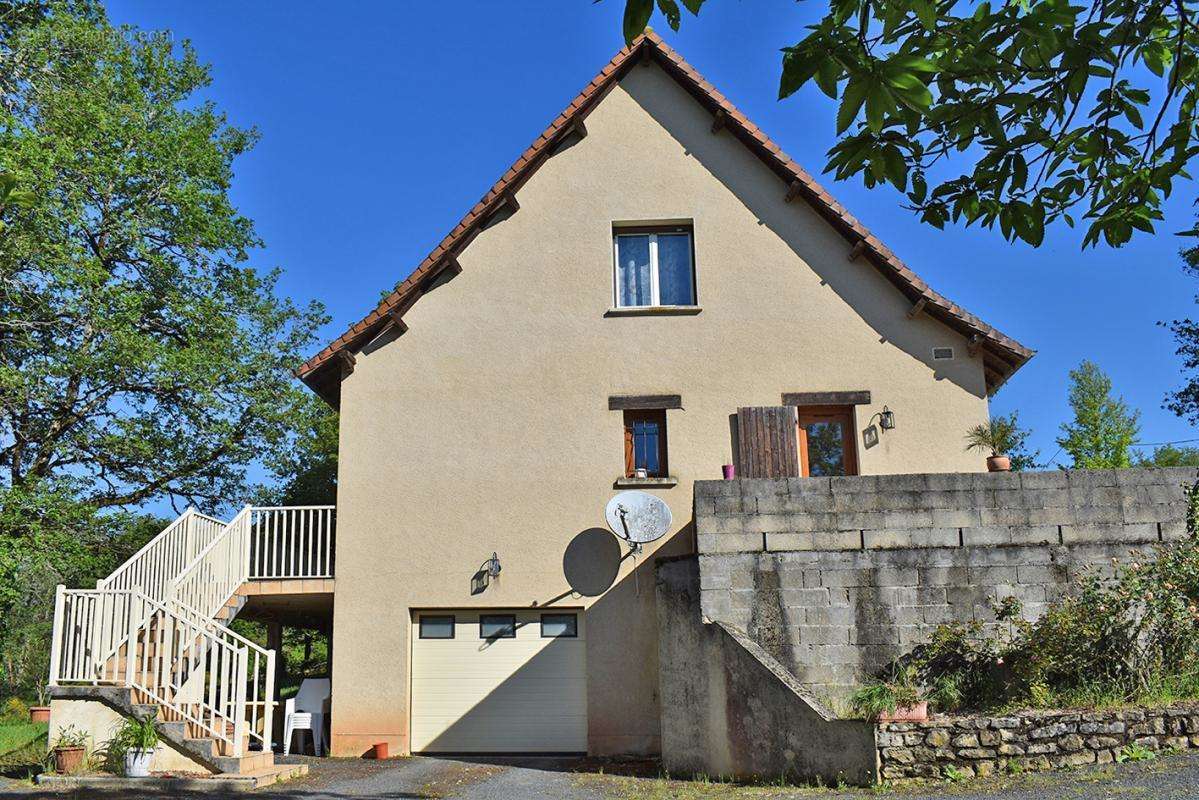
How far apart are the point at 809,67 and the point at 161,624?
34.8 ft

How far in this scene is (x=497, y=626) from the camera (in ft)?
44.5

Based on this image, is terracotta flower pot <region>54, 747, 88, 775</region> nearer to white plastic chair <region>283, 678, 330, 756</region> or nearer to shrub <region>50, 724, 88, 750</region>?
shrub <region>50, 724, 88, 750</region>

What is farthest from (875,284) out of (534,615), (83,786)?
(83,786)

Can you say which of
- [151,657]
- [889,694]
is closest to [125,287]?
[151,657]

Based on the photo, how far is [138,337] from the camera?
17828mm

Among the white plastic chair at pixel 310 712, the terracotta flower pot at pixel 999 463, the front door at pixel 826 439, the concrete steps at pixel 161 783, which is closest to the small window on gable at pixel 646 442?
the front door at pixel 826 439

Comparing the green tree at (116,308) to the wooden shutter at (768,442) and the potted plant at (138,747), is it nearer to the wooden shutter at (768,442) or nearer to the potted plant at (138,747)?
the potted plant at (138,747)

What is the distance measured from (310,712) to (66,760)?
4.03 m

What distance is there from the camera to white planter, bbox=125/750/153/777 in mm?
10312

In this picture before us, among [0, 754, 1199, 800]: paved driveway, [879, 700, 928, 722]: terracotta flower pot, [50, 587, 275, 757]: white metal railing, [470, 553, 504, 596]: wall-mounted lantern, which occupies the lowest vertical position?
[0, 754, 1199, 800]: paved driveway

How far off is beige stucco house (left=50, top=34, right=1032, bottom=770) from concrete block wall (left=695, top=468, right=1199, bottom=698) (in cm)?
209

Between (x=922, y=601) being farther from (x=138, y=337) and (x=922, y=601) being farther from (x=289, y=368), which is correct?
(x=289, y=368)

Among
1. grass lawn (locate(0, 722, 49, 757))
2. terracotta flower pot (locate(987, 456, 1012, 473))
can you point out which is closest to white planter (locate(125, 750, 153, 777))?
grass lawn (locate(0, 722, 49, 757))

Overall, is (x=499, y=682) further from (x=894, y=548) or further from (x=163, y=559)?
(x=894, y=548)
